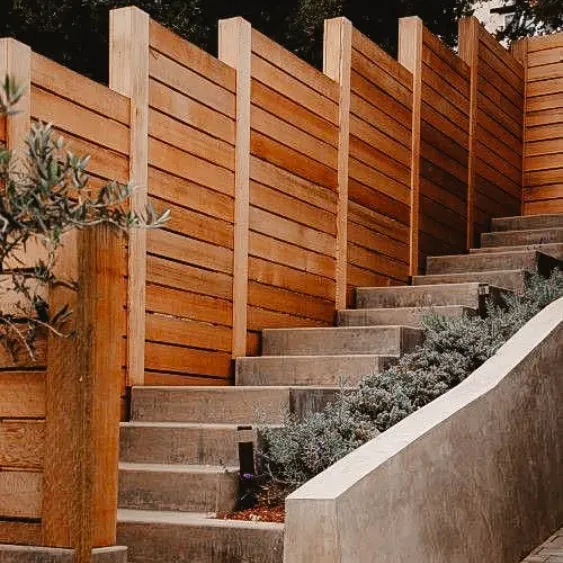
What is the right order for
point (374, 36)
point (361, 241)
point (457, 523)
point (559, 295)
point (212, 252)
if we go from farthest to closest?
point (374, 36), point (361, 241), point (559, 295), point (212, 252), point (457, 523)

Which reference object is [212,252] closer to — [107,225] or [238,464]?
[238,464]

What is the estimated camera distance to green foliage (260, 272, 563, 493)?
5.45m

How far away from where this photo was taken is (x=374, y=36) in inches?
476

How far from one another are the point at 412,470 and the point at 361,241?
14.9 feet

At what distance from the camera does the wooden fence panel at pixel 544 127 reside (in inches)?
463

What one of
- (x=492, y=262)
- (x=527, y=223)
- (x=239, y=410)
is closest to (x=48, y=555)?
(x=239, y=410)

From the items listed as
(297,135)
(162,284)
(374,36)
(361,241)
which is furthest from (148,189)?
(374,36)

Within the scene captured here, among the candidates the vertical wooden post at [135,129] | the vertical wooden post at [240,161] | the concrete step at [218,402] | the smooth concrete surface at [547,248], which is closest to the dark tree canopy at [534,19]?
the smooth concrete surface at [547,248]

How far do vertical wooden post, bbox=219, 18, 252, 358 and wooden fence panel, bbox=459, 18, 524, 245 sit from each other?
3.82m

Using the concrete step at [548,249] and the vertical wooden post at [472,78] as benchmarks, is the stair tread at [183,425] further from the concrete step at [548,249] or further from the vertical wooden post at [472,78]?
the vertical wooden post at [472,78]

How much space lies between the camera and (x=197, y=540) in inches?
195

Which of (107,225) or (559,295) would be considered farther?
(559,295)

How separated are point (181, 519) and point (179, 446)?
84cm

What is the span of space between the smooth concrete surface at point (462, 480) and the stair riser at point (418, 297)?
151 centimetres
